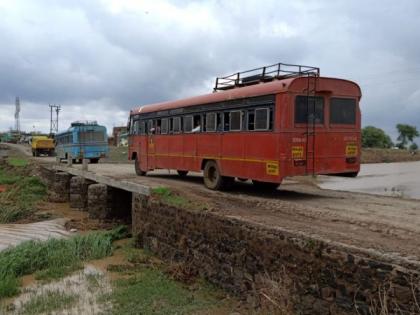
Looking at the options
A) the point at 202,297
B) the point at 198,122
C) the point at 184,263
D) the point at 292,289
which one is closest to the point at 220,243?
the point at 202,297

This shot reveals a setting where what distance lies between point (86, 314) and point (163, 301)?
1.36 meters

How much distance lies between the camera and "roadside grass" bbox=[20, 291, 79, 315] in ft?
30.1

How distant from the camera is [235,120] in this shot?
13.1 meters

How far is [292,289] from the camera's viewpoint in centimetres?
732

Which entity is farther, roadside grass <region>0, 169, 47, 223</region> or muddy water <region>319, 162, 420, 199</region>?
muddy water <region>319, 162, 420, 199</region>

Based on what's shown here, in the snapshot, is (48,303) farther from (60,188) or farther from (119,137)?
(119,137)

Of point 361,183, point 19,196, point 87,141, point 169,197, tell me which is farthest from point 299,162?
point 87,141

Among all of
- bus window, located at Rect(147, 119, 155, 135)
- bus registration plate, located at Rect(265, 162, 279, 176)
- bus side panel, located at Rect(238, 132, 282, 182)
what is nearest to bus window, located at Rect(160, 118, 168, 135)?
bus window, located at Rect(147, 119, 155, 135)

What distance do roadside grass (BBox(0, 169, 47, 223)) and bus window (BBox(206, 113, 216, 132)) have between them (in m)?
11.2

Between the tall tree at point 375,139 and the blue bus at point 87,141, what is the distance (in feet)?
240

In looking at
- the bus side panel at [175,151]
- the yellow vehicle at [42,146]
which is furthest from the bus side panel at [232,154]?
the yellow vehicle at [42,146]

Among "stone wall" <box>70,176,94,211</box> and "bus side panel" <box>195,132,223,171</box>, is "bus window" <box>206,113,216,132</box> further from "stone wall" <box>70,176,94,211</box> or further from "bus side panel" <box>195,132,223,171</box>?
"stone wall" <box>70,176,94,211</box>

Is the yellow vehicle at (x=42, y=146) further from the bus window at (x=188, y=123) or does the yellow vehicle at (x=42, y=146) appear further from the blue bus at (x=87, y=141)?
the bus window at (x=188, y=123)

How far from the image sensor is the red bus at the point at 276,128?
11383 millimetres
